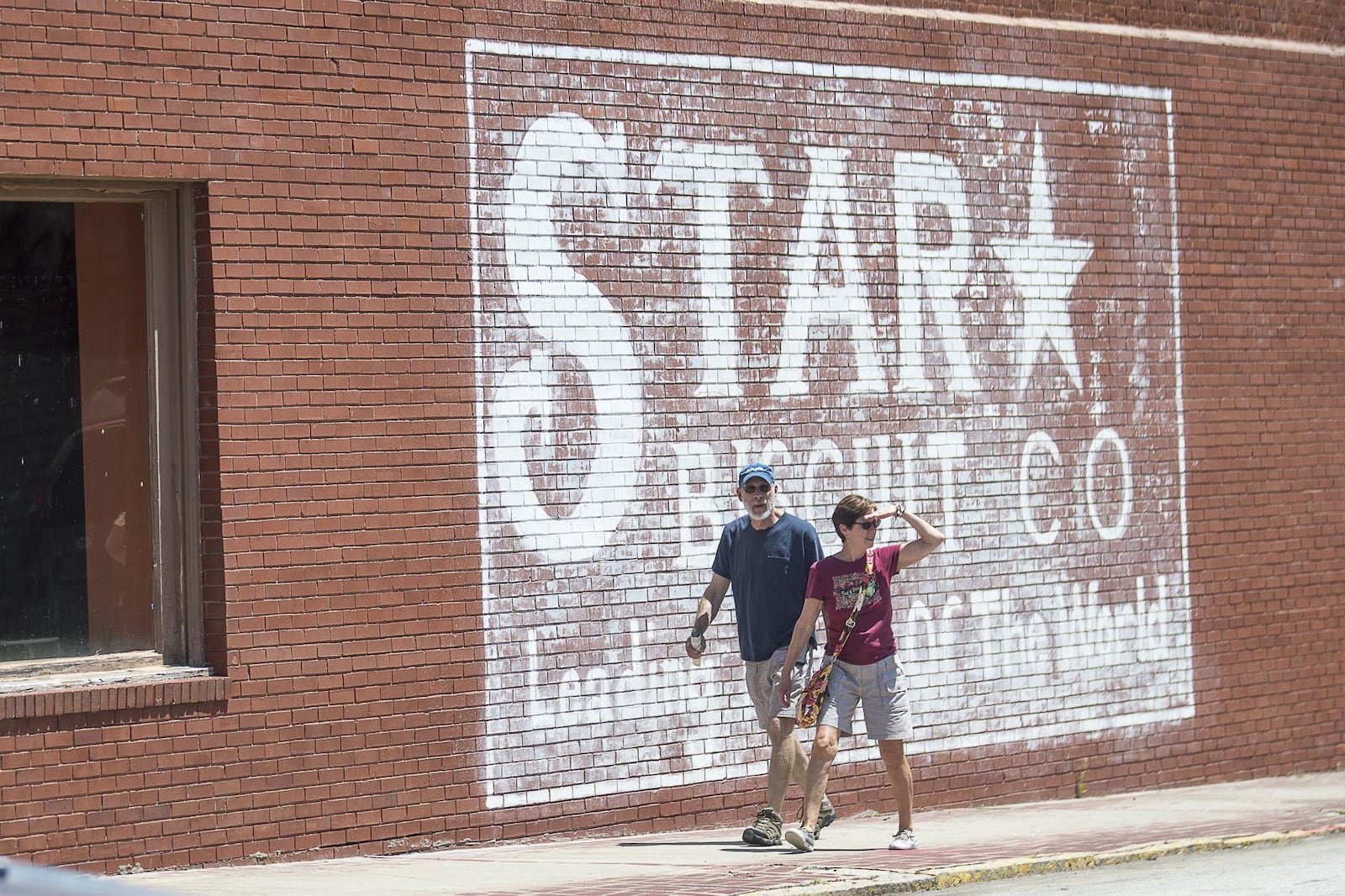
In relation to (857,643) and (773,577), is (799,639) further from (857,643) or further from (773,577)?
(773,577)

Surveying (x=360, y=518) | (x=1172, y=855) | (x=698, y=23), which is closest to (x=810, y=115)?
(x=698, y=23)

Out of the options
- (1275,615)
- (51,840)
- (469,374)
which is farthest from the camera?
(1275,615)

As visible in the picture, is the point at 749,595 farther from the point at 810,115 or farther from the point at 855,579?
the point at 810,115

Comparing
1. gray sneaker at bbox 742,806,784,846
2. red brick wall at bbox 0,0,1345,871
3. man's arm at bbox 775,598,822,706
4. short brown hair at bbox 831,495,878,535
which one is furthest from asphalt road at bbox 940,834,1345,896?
red brick wall at bbox 0,0,1345,871

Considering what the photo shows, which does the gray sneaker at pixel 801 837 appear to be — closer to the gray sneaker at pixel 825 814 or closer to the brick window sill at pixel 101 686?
the gray sneaker at pixel 825 814

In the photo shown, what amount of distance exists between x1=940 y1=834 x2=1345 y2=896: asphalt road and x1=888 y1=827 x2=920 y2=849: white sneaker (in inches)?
23.9

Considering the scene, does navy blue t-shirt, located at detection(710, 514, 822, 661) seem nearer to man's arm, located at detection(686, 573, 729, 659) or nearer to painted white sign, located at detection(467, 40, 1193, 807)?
man's arm, located at detection(686, 573, 729, 659)

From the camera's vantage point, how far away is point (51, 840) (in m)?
8.52

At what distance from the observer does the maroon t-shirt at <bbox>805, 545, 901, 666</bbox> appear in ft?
29.9

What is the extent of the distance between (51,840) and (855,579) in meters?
4.12

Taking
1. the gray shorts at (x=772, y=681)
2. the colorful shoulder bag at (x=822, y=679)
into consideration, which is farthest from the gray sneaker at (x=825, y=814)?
the colorful shoulder bag at (x=822, y=679)

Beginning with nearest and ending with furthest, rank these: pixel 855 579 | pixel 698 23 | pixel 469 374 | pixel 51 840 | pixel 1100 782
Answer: pixel 51 840 → pixel 855 579 → pixel 469 374 → pixel 698 23 → pixel 1100 782

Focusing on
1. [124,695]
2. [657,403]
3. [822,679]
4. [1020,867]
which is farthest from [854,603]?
[124,695]

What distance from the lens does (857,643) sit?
9.18m
